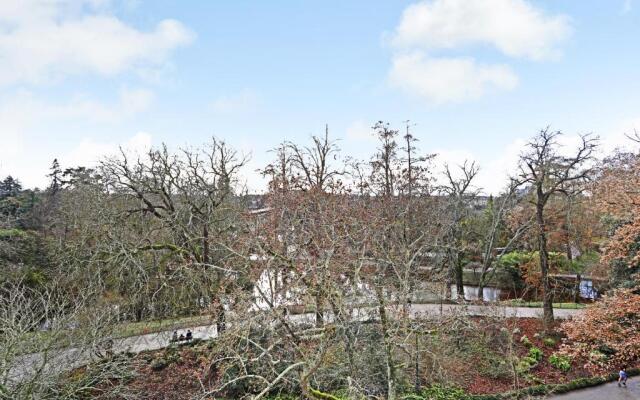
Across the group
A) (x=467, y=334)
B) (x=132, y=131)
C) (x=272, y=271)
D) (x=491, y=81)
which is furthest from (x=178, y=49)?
(x=467, y=334)

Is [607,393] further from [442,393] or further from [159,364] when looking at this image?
[159,364]

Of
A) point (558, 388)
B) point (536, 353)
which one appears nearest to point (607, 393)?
point (558, 388)

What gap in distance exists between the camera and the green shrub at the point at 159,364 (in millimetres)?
15259

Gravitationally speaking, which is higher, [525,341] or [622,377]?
[525,341]

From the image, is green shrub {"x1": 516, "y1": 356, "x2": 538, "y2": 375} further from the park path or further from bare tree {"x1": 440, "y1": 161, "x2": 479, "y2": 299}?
bare tree {"x1": 440, "y1": 161, "x2": 479, "y2": 299}

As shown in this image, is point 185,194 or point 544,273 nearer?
point 185,194

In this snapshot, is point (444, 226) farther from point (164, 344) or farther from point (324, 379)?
point (164, 344)

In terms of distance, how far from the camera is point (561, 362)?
1580cm

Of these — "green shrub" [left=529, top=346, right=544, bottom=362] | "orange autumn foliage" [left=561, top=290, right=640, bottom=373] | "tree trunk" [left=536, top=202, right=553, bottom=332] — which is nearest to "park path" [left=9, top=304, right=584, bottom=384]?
"tree trunk" [left=536, top=202, right=553, bottom=332]

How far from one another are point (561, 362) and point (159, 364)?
1460 cm

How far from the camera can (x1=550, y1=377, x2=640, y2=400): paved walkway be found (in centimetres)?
1337

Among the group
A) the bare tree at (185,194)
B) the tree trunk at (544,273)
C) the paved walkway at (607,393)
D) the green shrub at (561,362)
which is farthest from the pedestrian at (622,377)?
the bare tree at (185,194)

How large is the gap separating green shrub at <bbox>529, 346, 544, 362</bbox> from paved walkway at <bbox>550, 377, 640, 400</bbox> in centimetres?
220

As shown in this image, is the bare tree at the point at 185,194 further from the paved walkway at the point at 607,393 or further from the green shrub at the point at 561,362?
the green shrub at the point at 561,362
